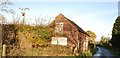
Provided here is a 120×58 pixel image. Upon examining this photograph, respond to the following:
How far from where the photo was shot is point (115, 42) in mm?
43000

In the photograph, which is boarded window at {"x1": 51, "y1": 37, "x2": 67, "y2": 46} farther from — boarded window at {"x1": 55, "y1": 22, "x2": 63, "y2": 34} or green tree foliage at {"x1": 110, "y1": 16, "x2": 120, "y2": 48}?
green tree foliage at {"x1": 110, "y1": 16, "x2": 120, "y2": 48}

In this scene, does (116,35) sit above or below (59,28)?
below

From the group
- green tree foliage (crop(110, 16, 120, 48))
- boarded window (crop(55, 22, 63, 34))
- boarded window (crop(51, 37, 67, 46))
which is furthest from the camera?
green tree foliage (crop(110, 16, 120, 48))

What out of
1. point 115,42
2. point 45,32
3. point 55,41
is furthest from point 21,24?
point 115,42

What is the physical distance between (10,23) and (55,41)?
6555mm

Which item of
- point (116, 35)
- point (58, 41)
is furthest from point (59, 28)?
point (116, 35)

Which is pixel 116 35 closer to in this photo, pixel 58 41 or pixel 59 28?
pixel 59 28

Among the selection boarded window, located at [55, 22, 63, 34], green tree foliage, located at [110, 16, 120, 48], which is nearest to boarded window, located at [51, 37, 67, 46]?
boarded window, located at [55, 22, 63, 34]

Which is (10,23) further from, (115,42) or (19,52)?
(115,42)

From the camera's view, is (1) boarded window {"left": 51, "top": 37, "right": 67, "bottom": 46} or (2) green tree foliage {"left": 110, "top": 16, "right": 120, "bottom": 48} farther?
(2) green tree foliage {"left": 110, "top": 16, "right": 120, "bottom": 48}

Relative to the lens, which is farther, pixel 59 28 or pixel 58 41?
pixel 59 28

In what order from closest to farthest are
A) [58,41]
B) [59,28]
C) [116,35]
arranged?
[58,41] < [59,28] < [116,35]

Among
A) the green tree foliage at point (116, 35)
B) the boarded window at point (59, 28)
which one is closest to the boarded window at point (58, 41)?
the boarded window at point (59, 28)

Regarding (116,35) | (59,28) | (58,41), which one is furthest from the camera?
(116,35)
